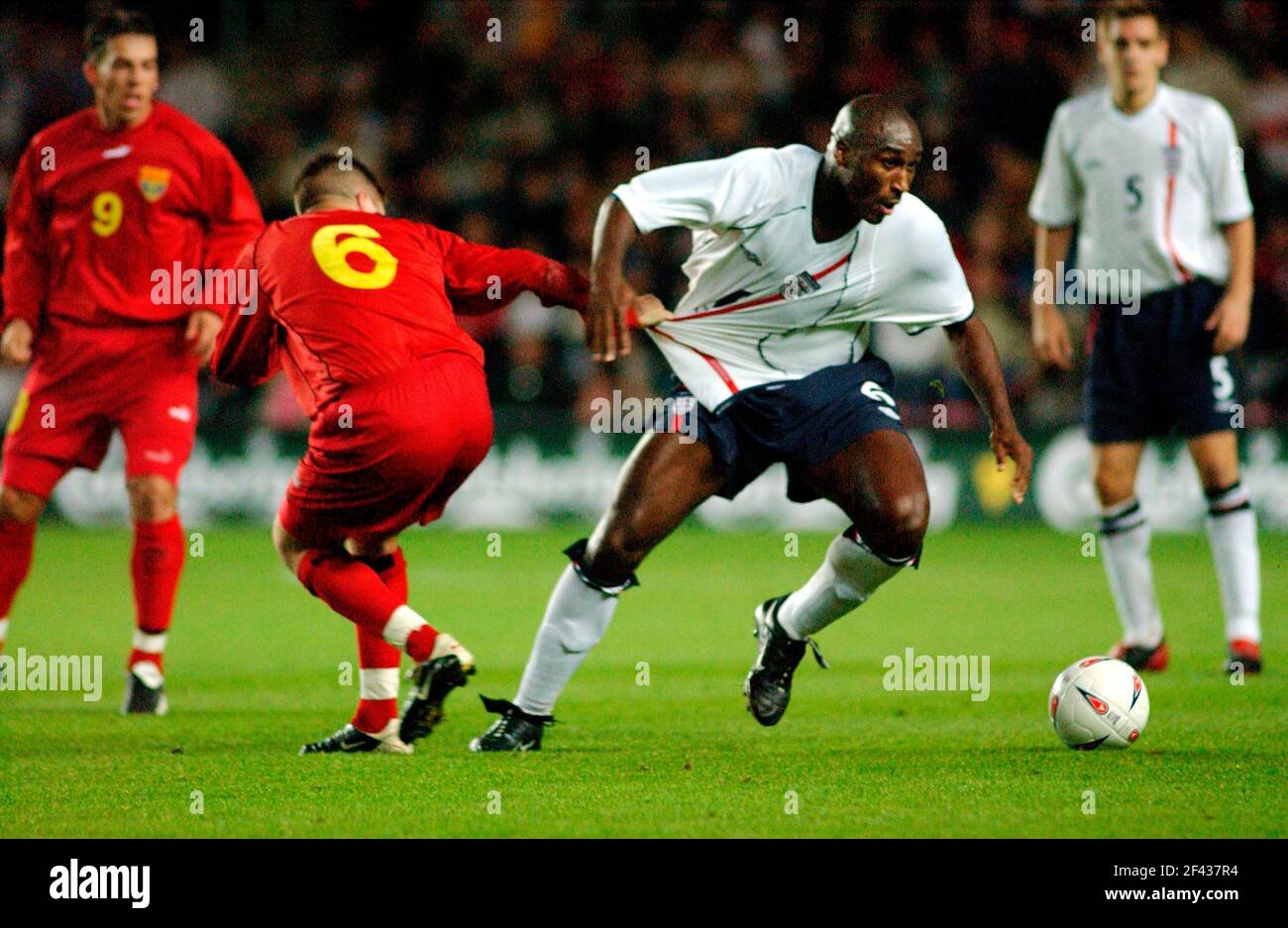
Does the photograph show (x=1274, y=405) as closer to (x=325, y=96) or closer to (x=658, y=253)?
(x=658, y=253)

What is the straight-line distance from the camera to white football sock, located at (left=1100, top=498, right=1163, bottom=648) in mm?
7391

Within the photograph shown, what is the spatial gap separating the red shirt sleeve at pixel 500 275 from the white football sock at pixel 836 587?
1215 millimetres

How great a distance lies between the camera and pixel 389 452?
4953 millimetres

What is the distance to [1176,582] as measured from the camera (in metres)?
10.8

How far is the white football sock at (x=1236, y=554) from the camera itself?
738 centimetres

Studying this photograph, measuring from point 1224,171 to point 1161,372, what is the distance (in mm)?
908

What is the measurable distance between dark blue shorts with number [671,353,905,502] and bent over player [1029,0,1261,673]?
2.23 metres

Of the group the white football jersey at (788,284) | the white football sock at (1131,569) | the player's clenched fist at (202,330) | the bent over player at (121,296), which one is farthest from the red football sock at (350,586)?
the white football sock at (1131,569)

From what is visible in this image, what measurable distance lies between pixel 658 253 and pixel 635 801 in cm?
1056

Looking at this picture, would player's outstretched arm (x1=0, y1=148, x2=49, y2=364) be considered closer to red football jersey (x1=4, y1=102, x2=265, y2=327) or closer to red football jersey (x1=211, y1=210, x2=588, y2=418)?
red football jersey (x1=4, y1=102, x2=265, y2=327)

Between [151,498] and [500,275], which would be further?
[151,498]

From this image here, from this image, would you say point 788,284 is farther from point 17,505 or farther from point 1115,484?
point 17,505

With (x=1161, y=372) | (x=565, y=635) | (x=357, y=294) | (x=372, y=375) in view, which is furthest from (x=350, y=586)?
(x=1161, y=372)

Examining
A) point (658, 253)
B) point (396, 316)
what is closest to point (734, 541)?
point (658, 253)
